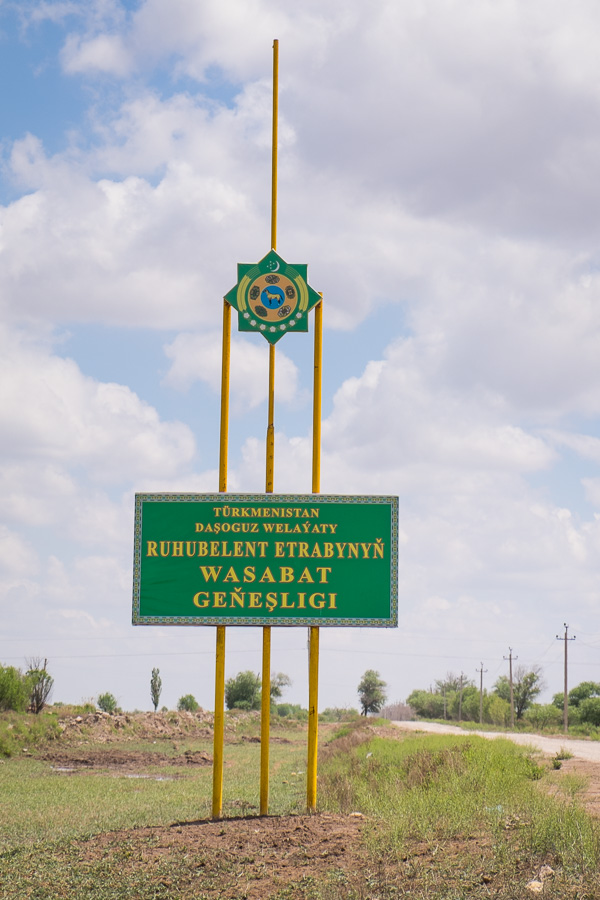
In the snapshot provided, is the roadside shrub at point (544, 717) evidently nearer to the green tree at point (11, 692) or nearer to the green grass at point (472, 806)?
the green tree at point (11, 692)

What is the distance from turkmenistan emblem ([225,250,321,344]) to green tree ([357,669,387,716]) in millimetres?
88021

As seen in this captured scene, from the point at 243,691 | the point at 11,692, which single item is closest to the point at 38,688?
the point at 11,692

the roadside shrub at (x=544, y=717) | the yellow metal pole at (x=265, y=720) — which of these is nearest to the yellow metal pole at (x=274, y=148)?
the yellow metal pole at (x=265, y=720)

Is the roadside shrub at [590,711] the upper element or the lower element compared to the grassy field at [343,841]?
lower

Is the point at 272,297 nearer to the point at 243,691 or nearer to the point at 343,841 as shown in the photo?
the point at 343,841

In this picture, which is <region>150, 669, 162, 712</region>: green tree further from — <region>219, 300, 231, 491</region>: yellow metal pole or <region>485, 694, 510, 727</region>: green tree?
<region>219, 300, 231, 491</region>: yellow metal pole

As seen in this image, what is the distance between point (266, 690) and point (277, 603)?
1733 mm

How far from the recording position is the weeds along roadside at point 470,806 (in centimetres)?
1003

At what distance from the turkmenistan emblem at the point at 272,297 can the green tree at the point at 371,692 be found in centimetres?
8802

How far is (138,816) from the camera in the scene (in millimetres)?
16922

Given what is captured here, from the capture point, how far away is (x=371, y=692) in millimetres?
99812

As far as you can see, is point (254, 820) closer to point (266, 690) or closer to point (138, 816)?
point (266, 690)

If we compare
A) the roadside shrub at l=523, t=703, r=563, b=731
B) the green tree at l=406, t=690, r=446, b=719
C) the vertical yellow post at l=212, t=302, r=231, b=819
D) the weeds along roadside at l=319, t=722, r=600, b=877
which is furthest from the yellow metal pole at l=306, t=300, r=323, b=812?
the green tree at l=406, t=690, r=446, b=719

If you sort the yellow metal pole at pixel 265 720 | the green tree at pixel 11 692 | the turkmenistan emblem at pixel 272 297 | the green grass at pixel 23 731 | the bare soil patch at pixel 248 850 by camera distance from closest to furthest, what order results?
the bare soil patch at pixel 248 850 → the yellow metal pole at pixel 265 720 → the turkmenistan emblem at pixel 272 297 → the green grass at pixel 23 731 → the green tree at pixel 11 692
